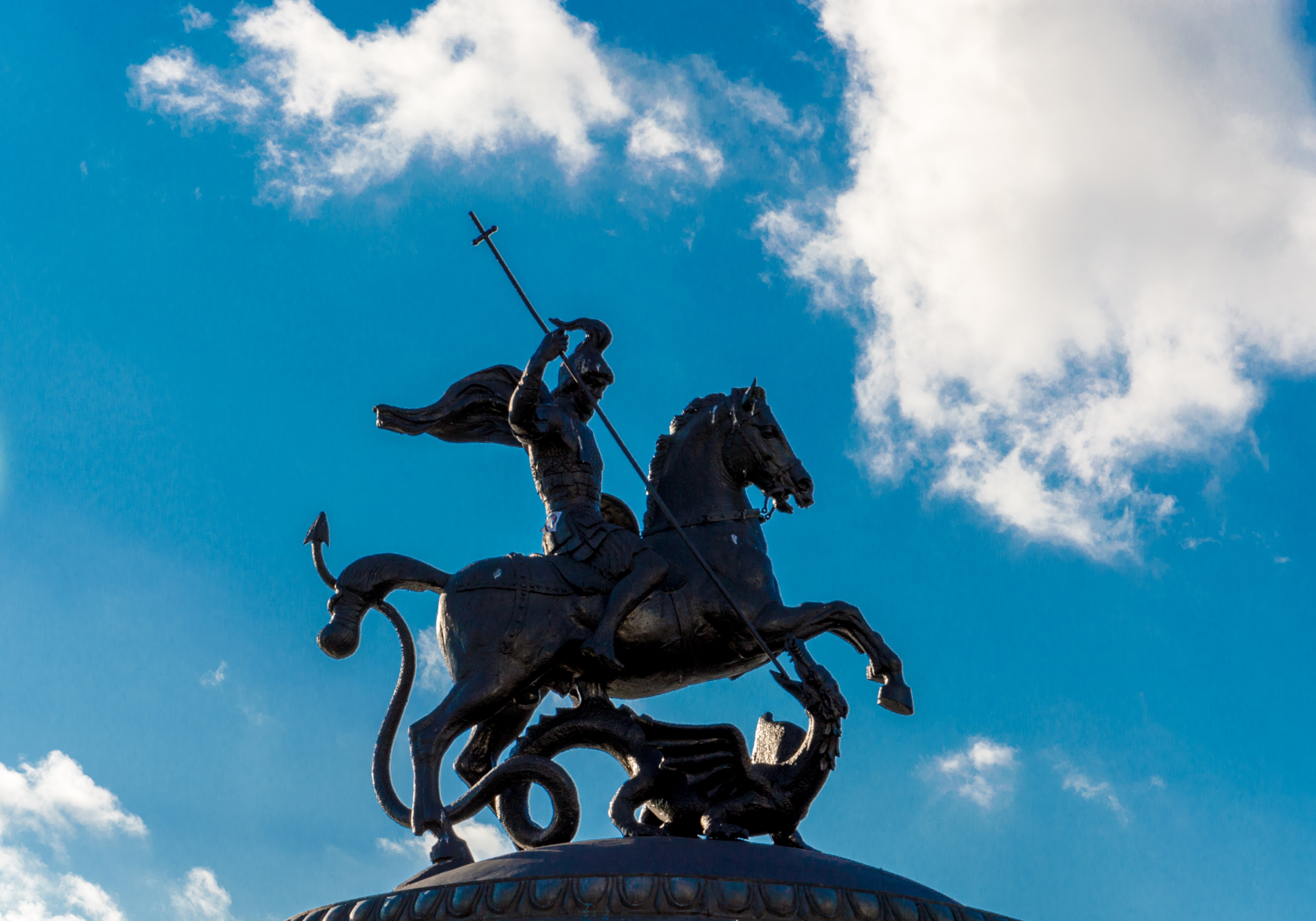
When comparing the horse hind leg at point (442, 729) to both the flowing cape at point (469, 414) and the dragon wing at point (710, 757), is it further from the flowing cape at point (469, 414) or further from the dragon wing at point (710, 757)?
the flowing cape at point (469, 414)

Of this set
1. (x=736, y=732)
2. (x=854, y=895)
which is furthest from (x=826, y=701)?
(x=854, y=895)

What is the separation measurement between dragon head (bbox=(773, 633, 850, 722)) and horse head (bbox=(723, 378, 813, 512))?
129 centimetres

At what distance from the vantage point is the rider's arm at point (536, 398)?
9.95m

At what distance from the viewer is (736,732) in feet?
28.5

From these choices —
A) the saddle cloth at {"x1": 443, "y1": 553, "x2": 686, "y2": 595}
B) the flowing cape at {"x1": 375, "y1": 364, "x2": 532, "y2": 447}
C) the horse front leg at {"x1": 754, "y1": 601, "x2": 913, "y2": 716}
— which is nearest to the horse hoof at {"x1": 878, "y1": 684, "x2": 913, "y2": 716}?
the horse front leg at {"x1": 754, "y1": 601, "x2": 913, "y2": 716}

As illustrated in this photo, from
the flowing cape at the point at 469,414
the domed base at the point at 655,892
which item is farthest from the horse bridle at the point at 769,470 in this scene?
the domed base at the point at 655,892

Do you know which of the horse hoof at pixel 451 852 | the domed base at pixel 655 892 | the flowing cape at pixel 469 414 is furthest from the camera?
the flowing cape at pixel 469 414

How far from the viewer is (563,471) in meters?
10.0

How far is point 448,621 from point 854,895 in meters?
3.41

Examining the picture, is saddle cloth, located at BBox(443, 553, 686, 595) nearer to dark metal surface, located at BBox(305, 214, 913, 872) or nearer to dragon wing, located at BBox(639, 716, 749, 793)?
dark metal surface, located at BBox(305, 214, 913, 872)

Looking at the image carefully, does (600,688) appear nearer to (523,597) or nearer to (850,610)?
(523,597)

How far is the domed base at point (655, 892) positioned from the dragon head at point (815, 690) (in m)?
1.44

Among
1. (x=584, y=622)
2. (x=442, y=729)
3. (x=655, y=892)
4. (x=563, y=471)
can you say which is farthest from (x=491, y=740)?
(x=655, y=892)

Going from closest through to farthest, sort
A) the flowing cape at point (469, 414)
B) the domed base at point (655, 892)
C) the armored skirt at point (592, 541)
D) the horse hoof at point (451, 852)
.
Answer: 1. the domed base at point (655, 892)
2. the horse hoof at point (451, 852)
3. the armored skirt at point (592, 541)
4. the flowing cape at point (469, 414)
